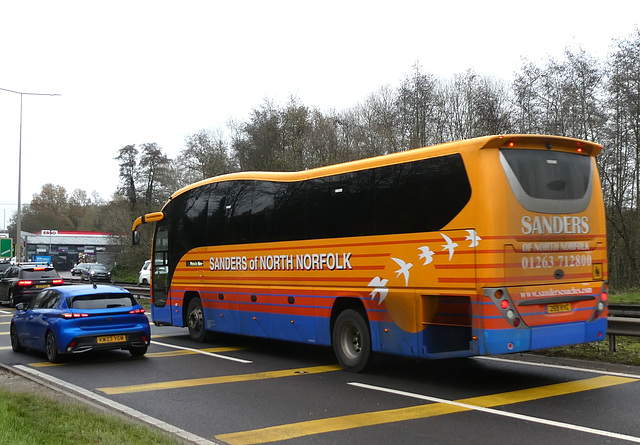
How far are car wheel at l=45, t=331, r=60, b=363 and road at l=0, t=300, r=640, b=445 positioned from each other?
18 centimetres

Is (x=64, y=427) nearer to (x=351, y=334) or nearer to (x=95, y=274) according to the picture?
(x=351, y=334)

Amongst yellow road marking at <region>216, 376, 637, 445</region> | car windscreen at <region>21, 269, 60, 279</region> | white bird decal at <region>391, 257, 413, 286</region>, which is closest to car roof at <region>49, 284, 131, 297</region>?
white bird decal at <region>391, 257, 413, 286</region>

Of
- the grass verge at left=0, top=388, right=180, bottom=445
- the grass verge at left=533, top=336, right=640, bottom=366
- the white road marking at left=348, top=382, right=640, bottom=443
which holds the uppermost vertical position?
the grass verge at left=533, top=336, right=640, bottom=366

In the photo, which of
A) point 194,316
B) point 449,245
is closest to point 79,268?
point 194,316

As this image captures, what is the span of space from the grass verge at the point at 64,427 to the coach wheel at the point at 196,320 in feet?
24.6

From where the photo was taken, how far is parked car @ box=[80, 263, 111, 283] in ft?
187

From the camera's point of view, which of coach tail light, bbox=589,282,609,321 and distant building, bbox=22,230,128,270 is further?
distant building, bbox=22,230,128,270

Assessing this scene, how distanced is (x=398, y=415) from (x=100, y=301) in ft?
23.5

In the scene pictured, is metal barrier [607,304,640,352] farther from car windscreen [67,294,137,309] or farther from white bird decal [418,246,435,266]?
car windscreen [67,294,137,309]

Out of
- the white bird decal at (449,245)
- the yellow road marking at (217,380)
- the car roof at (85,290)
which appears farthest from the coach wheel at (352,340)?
the car roof at (85,290)

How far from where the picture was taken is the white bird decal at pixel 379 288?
10.5 m

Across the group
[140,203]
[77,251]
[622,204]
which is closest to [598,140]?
[622,204]

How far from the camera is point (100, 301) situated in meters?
13.0

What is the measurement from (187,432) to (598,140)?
28.5m
